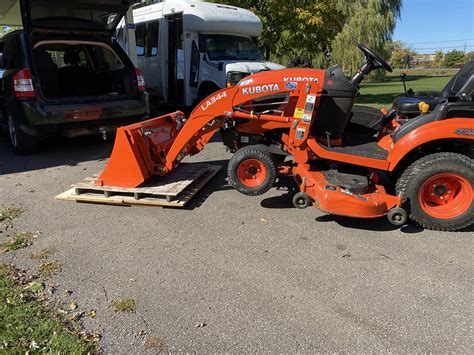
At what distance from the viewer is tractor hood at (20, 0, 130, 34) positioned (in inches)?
253

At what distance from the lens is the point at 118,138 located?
4695mm

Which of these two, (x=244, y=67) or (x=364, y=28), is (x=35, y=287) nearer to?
(x=244, y=67)

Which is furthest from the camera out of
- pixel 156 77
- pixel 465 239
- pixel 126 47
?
pixel 156 77

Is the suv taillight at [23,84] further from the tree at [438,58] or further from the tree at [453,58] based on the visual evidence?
the tree at [438,58]

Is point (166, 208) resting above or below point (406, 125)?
below

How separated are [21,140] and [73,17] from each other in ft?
7.59

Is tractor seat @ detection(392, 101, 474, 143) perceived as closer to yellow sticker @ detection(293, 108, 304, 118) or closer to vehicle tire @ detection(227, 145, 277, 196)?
yellow sticker @ detection(293, 108, 304, 118)

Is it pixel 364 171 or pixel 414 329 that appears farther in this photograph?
pixel 364 171

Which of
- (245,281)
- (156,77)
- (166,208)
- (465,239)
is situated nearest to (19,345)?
(245,281)

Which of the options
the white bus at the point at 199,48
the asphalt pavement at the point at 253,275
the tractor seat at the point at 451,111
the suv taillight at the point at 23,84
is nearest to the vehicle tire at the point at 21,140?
the suv taillight at the point at 23,84

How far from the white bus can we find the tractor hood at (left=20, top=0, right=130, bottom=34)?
3.15 metres

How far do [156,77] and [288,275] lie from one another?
32.1ft

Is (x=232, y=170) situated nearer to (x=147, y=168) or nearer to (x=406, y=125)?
(x=147, y=168)

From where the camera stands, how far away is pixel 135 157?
4.73 m
